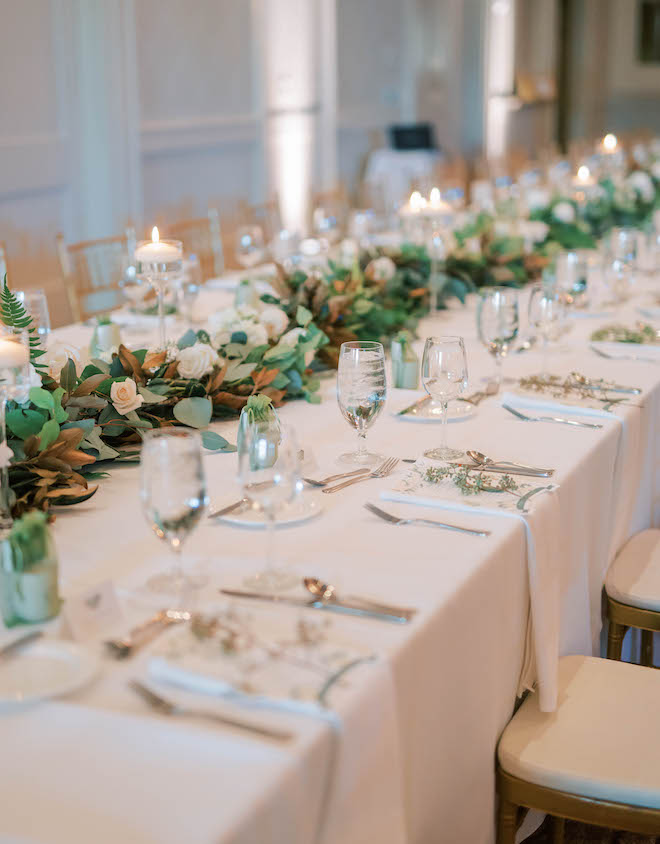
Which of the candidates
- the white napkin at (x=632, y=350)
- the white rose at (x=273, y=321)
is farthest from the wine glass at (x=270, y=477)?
the white napkin at (x=632, y=350)

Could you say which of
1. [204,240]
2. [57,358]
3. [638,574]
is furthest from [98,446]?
[204,240]

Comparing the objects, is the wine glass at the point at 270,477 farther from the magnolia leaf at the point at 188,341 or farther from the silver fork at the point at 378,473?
the magnolia leaf at the point at 188,341

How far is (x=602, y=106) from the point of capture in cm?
1464

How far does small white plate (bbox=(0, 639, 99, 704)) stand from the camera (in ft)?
3.73

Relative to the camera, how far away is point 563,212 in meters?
4.48

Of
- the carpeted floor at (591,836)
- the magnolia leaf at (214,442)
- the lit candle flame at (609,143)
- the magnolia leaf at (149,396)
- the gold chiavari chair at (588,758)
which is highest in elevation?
the lit candle flame at (609,143)

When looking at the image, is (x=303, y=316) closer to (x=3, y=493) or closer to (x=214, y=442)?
(x=214, y=442)

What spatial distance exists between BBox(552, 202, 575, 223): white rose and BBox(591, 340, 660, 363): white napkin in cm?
182

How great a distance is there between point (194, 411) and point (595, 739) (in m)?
0.94

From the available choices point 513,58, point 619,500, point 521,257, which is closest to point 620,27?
point 513,58

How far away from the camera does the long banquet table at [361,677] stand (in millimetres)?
1013

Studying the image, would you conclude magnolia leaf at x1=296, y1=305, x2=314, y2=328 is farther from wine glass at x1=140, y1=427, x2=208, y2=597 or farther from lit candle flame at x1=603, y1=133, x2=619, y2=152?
lit candle flame at x1=603, y1=133, x2=619, y2=152

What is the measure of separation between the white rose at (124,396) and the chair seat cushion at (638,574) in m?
1.02

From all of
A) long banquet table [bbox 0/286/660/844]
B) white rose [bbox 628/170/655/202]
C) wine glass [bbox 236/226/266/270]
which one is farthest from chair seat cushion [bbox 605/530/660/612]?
white rose [bbox 628/170/655/202]
